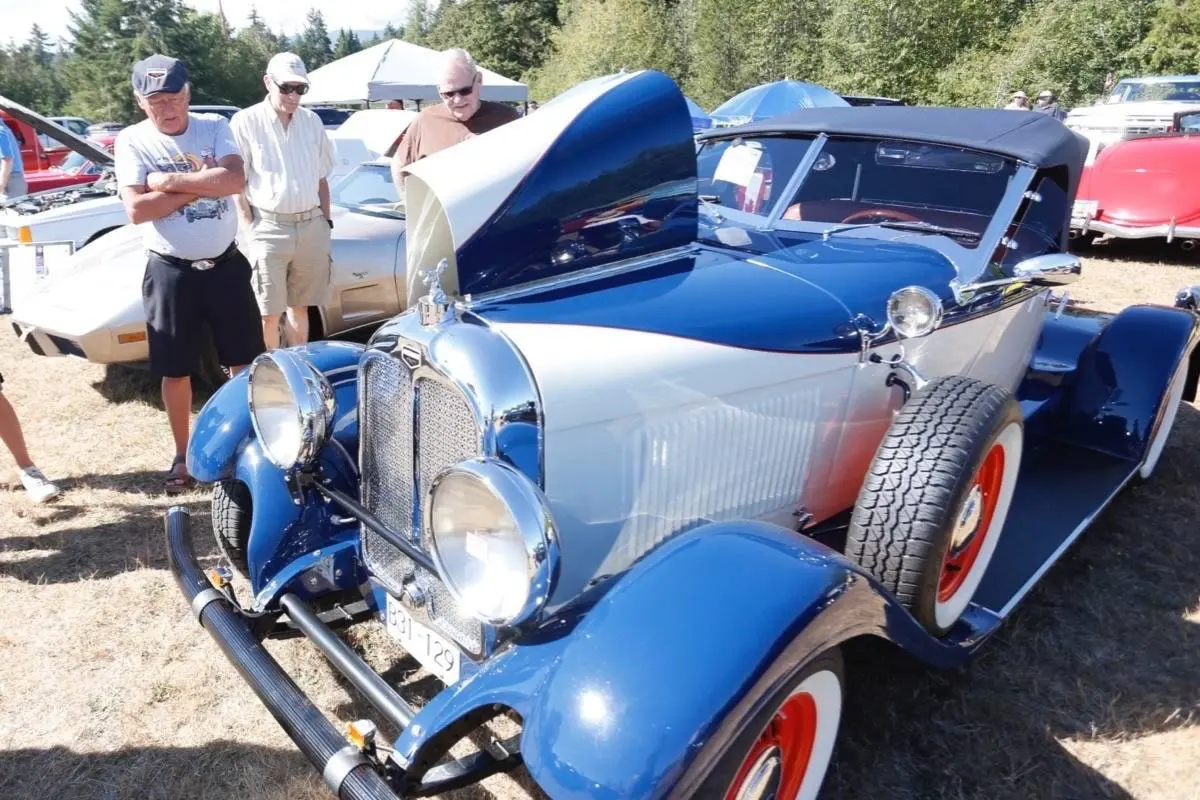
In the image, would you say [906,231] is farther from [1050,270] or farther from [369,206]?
[369,206]

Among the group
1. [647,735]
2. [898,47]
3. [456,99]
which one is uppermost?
[898,47]

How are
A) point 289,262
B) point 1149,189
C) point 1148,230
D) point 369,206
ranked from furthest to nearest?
1. point 1149,189
2. point 1148,230
3. point 369,206
4. point 289,262

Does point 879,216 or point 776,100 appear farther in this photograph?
point 776,100

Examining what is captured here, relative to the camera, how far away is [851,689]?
8.50ft

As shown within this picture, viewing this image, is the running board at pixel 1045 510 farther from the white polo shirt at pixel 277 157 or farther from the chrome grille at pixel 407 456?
the white polo shirt at pixel 277 157

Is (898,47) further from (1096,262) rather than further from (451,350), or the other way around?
(451,350)

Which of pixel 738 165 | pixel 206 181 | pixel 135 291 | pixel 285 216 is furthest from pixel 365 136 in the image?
pixel 738 165

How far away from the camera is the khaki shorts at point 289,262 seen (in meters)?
4.37

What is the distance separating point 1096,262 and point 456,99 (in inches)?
309

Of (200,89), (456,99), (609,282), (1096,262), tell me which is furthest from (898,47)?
(200,89)

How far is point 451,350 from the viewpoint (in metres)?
1.88

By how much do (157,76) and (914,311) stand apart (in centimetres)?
306

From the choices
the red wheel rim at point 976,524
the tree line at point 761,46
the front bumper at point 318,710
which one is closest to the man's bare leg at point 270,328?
the front bumper at point 318,710

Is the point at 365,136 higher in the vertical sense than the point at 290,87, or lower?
lower
